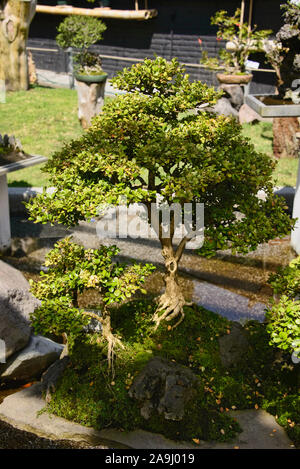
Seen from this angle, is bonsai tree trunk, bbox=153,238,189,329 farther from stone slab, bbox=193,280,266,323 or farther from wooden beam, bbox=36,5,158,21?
wooden beam, bbox=36,5,158,21

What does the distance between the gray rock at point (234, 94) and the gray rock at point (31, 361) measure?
11021 mm

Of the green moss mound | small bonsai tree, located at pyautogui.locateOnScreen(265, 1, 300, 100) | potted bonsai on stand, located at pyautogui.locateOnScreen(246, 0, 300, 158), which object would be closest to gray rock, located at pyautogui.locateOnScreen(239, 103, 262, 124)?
potted bonsai on stand, located at pyautogui.locateOnScreen(246, 0, 300, 158)

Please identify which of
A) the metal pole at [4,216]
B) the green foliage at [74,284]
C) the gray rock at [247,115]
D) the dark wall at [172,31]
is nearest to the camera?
the green foliage at [74,284]

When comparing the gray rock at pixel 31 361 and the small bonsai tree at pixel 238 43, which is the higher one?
the small bonsai tree at pixel 238 43

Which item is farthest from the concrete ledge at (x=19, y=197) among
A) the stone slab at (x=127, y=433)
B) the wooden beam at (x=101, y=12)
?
the wooden beam at (x=101, y=12)

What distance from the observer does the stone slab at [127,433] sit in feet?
17.0

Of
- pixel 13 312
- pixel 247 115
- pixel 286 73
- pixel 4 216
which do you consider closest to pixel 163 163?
pixel 13 312

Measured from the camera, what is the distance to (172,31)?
19.6 metres

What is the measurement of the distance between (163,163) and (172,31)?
16.1m

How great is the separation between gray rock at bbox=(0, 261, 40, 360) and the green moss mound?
768 millimetres

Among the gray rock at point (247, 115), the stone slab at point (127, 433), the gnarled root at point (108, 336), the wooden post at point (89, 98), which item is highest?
the wooden post at point (89, 98)

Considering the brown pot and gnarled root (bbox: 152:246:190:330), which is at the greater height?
the brown pot

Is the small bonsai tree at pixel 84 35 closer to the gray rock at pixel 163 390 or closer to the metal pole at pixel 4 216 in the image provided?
the metal pole at pixel 4 216

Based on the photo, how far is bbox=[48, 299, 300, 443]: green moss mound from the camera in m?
5.36
